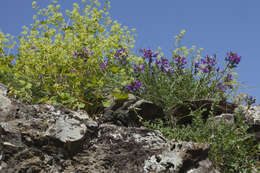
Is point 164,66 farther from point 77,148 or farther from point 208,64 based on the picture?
point 77,148

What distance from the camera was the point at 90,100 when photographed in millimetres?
5105

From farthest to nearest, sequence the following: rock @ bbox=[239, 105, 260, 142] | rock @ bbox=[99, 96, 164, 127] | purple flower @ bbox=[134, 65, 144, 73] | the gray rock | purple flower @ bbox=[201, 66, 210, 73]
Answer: purple flower @ bbox=[201, 66, 210, 73]
purple flower @ bbox=[134, 65, 144, 73]
rock @ bbox=[99, 96, 164, 127]
rock @ bbox=[239, 105, 260, 142]
the gray rock

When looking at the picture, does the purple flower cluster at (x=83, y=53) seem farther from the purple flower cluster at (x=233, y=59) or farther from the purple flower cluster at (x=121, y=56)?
the purple flower cluster at (x=233, y=59)

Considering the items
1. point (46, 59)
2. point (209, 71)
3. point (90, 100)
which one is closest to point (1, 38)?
point (46, 59)

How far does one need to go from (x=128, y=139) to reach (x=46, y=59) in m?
3.29

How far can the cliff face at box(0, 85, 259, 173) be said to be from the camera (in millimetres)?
2654

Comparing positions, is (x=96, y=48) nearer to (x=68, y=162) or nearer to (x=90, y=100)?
(x=90, y=100)

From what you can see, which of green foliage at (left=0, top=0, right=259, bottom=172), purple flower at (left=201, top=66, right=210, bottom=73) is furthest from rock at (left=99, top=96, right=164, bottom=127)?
purple flower at (left=201, top=66, right=210, bottom=73)

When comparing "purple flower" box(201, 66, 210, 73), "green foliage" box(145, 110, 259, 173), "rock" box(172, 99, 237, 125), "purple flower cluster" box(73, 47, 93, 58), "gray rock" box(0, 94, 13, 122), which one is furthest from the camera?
"purple flower" box(201, 66, 210, 73)

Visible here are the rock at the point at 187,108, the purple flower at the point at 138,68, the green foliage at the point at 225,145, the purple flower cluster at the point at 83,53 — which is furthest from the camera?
the purple flower at the point at 138,68

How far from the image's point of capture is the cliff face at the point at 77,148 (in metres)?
2.65

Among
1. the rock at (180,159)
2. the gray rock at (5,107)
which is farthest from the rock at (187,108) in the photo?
the gray rock at (5,107)

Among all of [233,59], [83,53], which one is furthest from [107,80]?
[233,59]

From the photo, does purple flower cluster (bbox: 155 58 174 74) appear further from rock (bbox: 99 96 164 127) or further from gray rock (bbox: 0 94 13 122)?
gray rock (bbox: 0 94 13 122)
